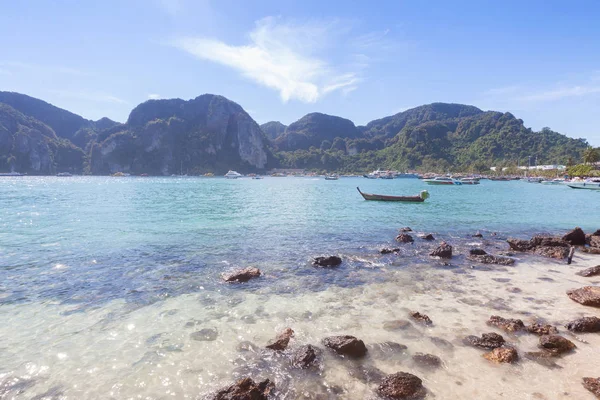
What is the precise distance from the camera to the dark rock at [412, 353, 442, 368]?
6.80 meters

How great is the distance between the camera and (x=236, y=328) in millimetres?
8484

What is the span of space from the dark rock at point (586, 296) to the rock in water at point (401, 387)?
7.74m

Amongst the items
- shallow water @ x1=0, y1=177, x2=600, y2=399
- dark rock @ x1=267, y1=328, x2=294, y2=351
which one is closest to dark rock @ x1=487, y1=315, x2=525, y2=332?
shallow water @ x1=0, y1=177, x2=600, y2=399

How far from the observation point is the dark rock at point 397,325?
845 centimetres

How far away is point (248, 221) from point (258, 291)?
16.9 meters

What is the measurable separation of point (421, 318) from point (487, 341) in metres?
1.73

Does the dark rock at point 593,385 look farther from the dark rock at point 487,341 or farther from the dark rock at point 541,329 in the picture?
the dark rock at point 541,329

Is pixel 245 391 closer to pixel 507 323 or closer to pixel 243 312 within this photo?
pixel 243 312

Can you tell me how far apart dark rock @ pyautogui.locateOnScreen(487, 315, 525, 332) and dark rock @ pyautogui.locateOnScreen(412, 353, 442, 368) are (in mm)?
2703

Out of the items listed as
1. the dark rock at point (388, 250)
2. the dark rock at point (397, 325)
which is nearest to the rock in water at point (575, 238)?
the dark rock at point (388, 250)

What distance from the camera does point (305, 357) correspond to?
271 inches

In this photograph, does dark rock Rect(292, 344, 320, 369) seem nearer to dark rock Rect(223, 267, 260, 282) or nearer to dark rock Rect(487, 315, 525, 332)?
dark rock Rect(487, 315, 525, 332)

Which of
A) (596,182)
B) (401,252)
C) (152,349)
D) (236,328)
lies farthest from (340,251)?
(596,182)

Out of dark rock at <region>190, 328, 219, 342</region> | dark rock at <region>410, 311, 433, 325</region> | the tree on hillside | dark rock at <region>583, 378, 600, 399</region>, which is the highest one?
the tree on hillside
